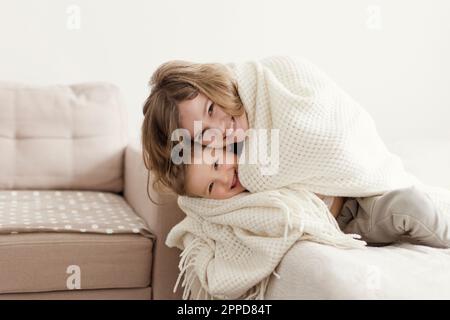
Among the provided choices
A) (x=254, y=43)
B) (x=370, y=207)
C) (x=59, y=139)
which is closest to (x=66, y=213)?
A: (x=59, y=139)

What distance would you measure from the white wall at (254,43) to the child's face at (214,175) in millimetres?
1099

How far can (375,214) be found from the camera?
4.04 ft

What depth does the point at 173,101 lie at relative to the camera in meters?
1.34

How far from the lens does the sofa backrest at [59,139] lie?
2057 millimetres

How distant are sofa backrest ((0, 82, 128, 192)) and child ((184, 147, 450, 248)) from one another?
0.81 metres

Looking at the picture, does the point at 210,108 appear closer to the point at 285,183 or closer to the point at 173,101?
the point at 173,101

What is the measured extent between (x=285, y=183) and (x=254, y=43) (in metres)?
1.31

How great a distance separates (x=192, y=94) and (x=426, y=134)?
5.77 feet

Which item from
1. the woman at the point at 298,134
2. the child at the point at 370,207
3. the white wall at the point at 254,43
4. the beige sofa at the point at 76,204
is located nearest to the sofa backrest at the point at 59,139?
the beige sofa at the point at 76,204

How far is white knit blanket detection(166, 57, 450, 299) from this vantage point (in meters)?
1.19

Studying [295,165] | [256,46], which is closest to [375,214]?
[295,165]

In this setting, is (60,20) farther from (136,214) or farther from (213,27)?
(136,214)

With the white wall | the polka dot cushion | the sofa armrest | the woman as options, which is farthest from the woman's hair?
the white wall

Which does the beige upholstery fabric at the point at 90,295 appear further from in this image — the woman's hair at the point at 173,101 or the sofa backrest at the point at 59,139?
the sofa backrest at the point at 59,139
